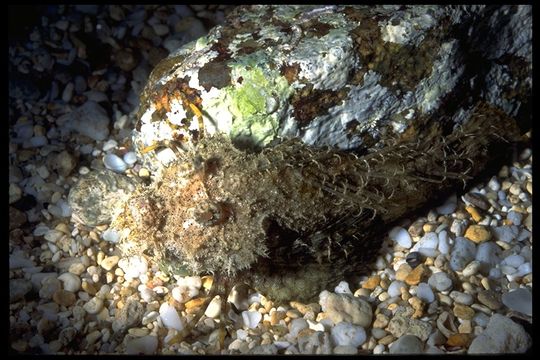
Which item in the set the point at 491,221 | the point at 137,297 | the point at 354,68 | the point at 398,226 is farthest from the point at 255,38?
the point at 491,221

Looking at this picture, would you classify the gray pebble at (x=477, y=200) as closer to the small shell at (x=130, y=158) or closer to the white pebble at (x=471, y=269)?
the white pebble at (x=471, y=269)

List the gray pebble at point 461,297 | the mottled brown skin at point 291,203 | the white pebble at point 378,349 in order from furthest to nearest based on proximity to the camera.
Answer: the gray pebble at point 461,297 → the white pebble at point 378,349 → the mottled brown skin at point 291,203

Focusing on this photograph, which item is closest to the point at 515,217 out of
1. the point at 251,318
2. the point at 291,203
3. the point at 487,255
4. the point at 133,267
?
the point at 487,255

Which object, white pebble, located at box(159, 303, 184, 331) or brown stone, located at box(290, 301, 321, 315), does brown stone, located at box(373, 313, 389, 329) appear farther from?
white pebble, located at box(159, 303, 184, 331)

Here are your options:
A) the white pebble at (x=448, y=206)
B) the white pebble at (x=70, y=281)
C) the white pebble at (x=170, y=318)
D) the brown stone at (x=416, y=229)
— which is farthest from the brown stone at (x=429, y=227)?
the white pebble at (x=70, y=281)

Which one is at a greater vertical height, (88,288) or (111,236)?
(111,236)

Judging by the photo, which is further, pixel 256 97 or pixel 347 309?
pixel 347 309

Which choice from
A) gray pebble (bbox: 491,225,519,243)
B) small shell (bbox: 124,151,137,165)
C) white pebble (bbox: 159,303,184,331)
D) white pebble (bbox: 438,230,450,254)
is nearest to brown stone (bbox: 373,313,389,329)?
white pebble (bbox: 438,230,450,254)

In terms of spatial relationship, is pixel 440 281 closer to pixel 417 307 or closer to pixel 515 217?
pixel 417 307
